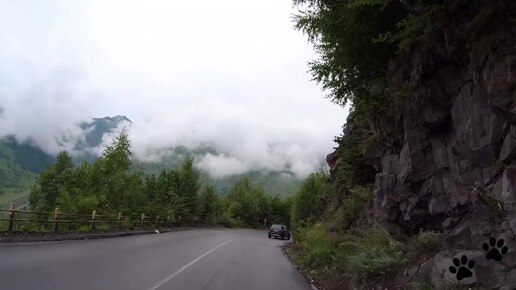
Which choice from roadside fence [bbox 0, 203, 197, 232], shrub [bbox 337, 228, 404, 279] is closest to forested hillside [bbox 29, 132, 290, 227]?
roadside fence [bbox 0, 203, 197, 232]

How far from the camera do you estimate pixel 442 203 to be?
12.4m

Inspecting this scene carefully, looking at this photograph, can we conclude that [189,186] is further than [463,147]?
Yes

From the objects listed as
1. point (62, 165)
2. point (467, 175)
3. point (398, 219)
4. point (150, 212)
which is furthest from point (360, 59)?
point (62, 165)

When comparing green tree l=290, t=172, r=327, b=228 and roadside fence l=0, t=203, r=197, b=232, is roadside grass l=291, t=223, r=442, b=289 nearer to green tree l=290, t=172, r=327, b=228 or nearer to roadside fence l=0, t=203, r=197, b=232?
roadside fence l=0, t=203, r=197, b=232

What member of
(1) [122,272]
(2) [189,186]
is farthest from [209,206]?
(1) [122,272]

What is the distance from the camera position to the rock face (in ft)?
28.6

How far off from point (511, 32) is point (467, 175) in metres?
3.34

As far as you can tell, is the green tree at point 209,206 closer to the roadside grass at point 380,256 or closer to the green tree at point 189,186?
the green tree at point 189,186

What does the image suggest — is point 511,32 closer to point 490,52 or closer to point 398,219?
point 490,52

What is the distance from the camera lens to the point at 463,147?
1100cm

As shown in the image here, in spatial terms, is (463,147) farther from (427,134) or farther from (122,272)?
(122,272)

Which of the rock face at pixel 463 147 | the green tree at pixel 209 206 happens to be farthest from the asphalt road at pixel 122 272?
the green tree at pixel 209 206

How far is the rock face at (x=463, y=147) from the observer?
28.6 ft

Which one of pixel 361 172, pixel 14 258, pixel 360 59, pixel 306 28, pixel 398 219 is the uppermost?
pixel 306 28
